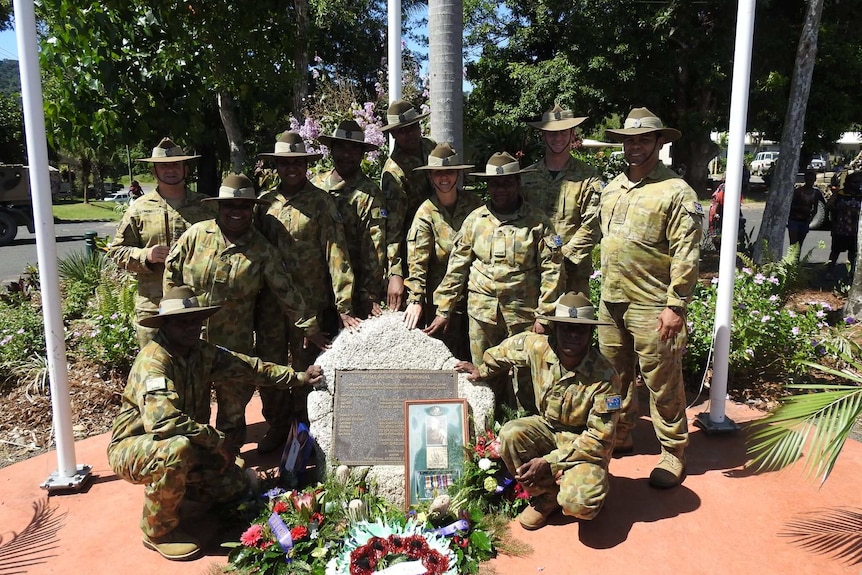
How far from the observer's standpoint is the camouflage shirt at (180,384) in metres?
3.81

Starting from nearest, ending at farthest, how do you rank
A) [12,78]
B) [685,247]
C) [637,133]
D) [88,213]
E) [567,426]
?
[567,426] < [685,247] < [637,133] < [88,213] < [12,78]

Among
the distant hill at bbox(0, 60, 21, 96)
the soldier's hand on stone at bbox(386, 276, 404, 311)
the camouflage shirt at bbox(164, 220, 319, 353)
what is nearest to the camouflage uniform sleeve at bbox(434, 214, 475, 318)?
the soldier's hand on stone at bbox(386, 276, 404, 311)

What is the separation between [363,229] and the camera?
5.28m

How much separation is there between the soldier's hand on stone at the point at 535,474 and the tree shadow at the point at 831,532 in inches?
57.8

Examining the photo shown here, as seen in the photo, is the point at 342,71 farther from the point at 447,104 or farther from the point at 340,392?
the point at 340,392

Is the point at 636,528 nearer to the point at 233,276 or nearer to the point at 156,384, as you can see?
the point at 156,384

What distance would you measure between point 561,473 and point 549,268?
4.65 ft

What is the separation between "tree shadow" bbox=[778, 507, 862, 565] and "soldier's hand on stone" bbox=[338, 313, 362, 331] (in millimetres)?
3054

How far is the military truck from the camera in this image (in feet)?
62.1

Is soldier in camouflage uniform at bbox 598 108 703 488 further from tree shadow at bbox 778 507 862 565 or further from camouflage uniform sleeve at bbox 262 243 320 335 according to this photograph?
camouflage uniform sleeve at bbox 262 243 320 335

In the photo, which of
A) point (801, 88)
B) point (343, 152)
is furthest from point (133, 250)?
point (801, 88)

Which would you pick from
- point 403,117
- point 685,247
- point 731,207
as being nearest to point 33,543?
point 403,117

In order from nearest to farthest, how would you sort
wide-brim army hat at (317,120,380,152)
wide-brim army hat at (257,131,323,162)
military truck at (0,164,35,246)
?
1. wide-brim army hat at (257,131,323,162)
2. wide-brim army hat at (317,120,380,152)
3. military truck at (0,164,35,246)

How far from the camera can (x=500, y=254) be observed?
187 inches
